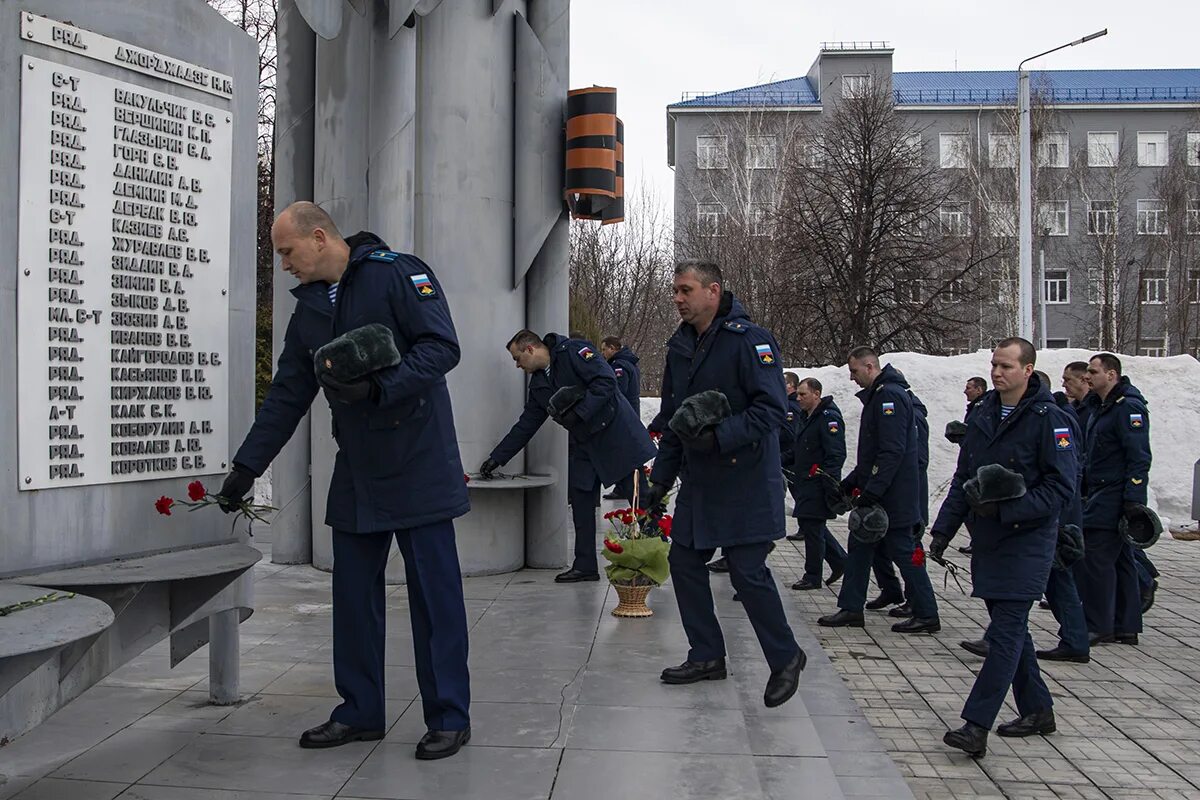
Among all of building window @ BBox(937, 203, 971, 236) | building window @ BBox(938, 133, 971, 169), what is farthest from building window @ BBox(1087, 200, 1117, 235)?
building window @ BBox(937, 203, 971, 236)

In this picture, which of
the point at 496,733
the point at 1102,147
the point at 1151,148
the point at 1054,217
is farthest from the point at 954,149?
the point at 496,733

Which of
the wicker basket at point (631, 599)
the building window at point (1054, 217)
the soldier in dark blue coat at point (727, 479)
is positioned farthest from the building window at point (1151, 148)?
the soldier in dark blue coat at point (727, 479)

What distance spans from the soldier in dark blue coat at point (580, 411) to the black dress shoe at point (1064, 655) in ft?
10.1

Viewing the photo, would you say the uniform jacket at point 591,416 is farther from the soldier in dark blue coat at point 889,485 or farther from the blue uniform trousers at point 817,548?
the blue uniform trousers at point 817,548

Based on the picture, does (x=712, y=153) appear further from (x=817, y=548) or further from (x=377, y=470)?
(x=377, y=470)

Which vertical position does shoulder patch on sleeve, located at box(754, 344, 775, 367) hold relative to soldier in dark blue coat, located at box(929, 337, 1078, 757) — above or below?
above

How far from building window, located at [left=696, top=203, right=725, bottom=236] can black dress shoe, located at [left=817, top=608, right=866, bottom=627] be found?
101ft

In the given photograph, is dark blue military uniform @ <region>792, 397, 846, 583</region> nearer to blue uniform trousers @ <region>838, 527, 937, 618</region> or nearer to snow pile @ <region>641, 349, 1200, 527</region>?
blue uniform trousers @ <region>838, 527, 937, 618</region>

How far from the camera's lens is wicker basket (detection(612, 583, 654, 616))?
25.6ft

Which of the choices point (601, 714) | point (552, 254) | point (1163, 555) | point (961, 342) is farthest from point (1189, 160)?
point (601, 714)

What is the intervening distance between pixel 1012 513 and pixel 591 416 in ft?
12.9

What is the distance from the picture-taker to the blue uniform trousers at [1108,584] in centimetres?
848

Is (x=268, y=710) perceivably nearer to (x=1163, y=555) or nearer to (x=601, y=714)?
(x=601, y=714)

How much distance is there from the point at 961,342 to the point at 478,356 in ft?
75.1
